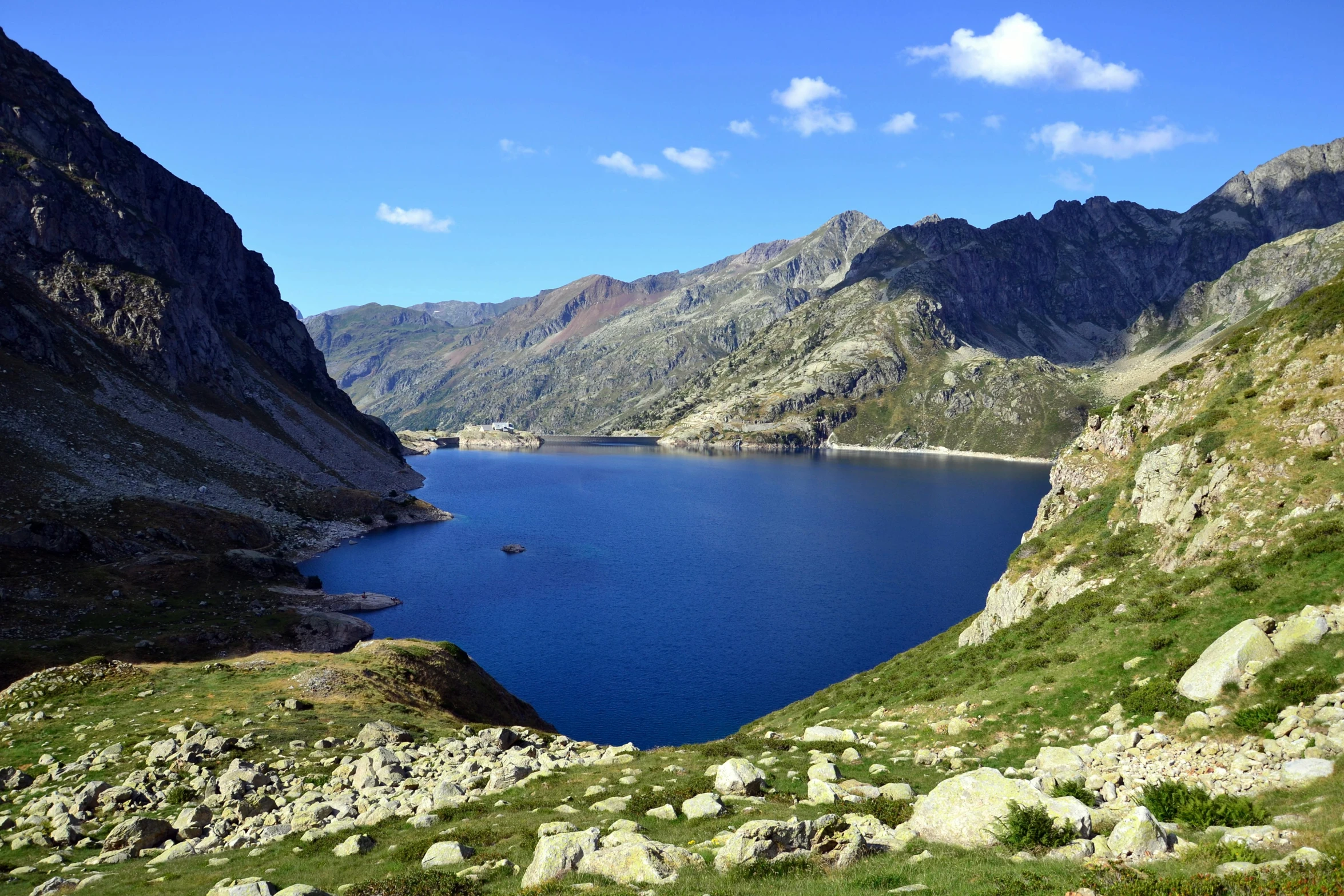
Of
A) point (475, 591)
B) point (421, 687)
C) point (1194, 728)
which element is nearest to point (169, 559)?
point (475, 591)

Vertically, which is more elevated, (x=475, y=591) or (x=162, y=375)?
(x=162, y=375)

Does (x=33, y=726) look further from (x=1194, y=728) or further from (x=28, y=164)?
(x=28, y=164)

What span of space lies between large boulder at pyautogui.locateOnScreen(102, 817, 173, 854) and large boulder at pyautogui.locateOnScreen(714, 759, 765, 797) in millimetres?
21289

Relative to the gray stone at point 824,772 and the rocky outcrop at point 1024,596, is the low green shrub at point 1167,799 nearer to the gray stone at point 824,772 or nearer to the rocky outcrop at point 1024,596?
the gray stone at point 824,772

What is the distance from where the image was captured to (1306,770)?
18.2 meters

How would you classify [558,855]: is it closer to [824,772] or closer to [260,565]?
[824,772]

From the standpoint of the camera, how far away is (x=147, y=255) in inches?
7682

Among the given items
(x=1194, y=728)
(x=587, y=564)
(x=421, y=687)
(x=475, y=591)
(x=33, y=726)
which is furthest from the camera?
(x=587, y=564)

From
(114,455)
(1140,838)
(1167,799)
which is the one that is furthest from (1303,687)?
(114,455)

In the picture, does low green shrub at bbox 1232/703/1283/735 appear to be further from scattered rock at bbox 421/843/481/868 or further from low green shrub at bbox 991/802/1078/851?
scattered rock at bbox 421/843/481/868

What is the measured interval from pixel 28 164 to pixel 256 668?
184 m

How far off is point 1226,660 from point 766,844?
19163 millimetres

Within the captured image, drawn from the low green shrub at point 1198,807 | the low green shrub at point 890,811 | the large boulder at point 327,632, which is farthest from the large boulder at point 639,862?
the large boulder at point 327,632

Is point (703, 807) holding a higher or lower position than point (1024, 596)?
lower
